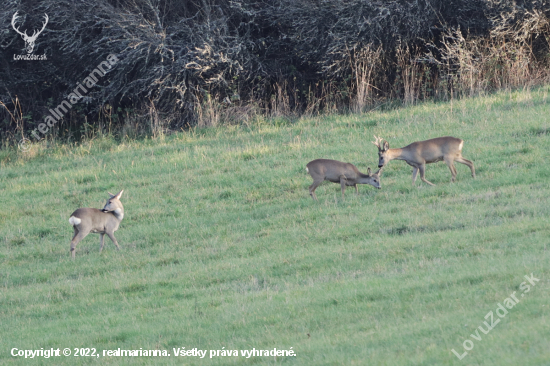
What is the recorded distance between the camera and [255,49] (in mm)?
24219

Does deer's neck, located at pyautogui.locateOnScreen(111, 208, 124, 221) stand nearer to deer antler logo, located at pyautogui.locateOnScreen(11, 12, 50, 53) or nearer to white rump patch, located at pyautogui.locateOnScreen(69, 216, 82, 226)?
white rump patch, located at pyautogui.locateOnScreen(69, 216, 82, 226)

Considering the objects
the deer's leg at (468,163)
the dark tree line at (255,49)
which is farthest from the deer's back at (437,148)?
the dark tree line at (255,49)

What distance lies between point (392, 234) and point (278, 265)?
185 cm

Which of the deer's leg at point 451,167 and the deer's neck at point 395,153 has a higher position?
the deer's neck at point 395,153

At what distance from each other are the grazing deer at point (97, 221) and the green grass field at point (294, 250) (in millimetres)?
333

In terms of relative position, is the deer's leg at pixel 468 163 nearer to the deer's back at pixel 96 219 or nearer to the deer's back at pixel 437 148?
the deer's back at pixel 437 148

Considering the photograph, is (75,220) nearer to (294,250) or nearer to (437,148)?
(294,250)

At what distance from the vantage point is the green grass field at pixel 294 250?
22.4 feet

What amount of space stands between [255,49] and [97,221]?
542 inches

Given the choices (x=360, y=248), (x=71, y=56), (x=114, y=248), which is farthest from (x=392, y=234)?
(x=71, y=56)

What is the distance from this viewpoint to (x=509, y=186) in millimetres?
11883

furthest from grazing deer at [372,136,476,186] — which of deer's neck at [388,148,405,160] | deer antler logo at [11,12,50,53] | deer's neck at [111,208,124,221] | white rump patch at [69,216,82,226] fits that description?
deer antler logo at [11,12,50,53]

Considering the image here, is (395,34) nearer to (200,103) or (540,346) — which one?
(200,103)

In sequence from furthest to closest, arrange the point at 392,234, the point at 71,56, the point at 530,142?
the point at 71,56 < the point at 530,142 < the point at 392,234
